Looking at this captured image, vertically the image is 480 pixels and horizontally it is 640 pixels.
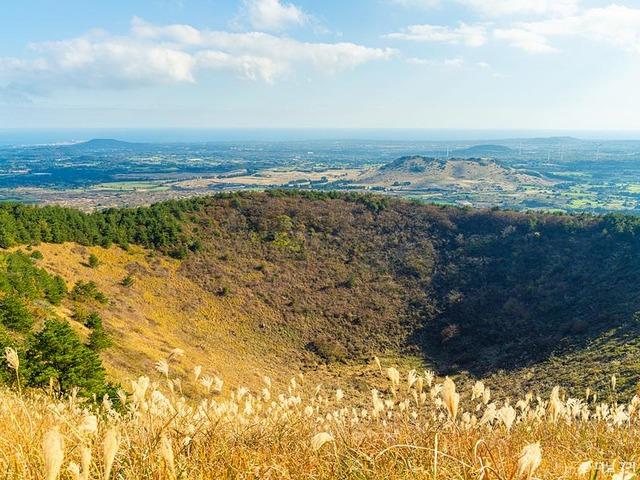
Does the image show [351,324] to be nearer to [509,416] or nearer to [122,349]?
[122,349]

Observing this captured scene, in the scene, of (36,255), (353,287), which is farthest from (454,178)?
(36,255)

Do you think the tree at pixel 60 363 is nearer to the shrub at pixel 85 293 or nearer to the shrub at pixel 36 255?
the shrub at pixel 85 293

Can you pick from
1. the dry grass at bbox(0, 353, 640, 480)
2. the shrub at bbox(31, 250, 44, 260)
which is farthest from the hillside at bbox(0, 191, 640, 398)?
the dry grass at bbox(0, 353, 640, 480)

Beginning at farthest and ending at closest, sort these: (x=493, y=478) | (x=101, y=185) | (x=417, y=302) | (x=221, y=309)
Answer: (x=101, y=185), (x=417, y=302), (x=221, y=309), (x=493, y=478)

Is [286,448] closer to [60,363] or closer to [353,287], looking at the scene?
[60,363]

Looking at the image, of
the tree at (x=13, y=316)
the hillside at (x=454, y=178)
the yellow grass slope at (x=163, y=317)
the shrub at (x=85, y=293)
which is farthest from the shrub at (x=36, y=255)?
the hillside at (x=454, y=178)

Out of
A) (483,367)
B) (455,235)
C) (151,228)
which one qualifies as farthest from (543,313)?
(151,228)
